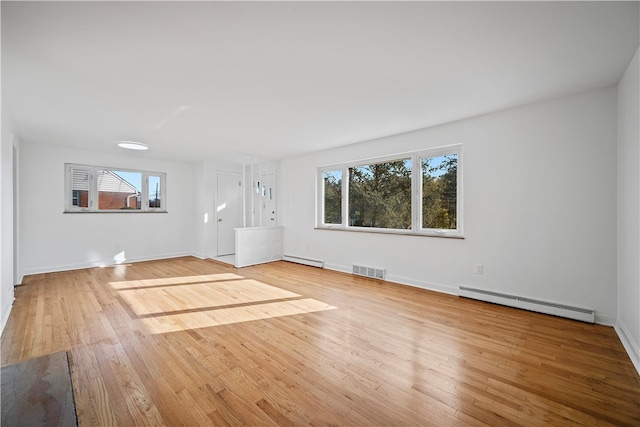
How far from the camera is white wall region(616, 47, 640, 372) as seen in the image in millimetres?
2133

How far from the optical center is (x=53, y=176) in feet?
16.6

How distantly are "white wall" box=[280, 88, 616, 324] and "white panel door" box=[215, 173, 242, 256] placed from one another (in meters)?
4.63

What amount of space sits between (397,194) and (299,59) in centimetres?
284

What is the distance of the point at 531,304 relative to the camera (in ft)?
10.1

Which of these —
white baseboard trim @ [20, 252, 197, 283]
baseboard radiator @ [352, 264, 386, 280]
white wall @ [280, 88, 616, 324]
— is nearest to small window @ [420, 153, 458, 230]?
white wall @ [280, 88, 616, 324]

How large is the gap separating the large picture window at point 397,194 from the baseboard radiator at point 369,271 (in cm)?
68

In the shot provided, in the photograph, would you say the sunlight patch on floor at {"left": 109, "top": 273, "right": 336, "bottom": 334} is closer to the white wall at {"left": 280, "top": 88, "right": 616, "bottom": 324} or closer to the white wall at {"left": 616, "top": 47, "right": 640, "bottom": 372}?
the white wall at {"left": 280, "top": 88, "right": 616, "bottom": 324}

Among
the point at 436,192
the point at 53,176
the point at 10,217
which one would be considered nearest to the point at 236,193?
the point at 53,176

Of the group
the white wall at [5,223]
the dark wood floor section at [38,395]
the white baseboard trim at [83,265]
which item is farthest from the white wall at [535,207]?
the white baseboard trim at [83,265]

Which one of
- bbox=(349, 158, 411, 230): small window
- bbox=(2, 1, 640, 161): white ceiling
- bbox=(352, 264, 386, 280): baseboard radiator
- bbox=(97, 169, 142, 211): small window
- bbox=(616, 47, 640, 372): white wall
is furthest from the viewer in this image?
bbox=(97, 169, 142, 211): small window

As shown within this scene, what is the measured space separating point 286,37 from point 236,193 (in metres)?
5.79

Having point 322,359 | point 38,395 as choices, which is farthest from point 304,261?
point 38,395

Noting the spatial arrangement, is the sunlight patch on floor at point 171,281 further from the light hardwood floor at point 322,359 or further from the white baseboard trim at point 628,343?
the white baseboard trim at point 628,343

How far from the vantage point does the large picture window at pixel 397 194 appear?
12.6ft
